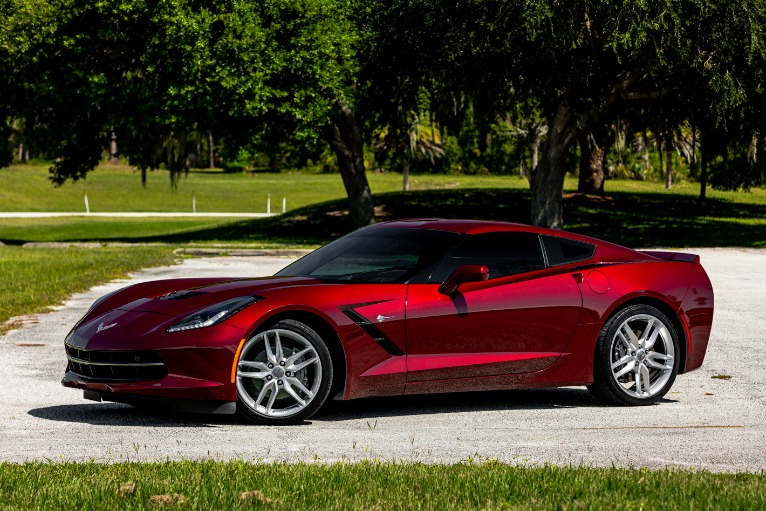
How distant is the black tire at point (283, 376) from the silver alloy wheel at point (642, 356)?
7.28ft

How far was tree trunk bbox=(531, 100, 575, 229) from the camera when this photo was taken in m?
32.1

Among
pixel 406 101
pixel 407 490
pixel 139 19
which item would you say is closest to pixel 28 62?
pixel 139 19

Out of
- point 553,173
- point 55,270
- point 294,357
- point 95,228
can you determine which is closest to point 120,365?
point 294,357

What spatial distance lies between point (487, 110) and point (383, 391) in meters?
26.5

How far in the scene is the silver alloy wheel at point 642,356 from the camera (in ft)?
28.4

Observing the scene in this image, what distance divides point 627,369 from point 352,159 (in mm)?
27542

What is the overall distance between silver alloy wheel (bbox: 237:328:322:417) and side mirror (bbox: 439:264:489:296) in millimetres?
1004

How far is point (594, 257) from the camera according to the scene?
8.82 meters

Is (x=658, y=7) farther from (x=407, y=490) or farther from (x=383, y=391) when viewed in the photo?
(x=407, y=490)

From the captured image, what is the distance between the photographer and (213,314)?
752 centimetres

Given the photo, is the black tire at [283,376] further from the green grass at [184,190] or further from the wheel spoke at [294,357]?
the green grass at [184,190]

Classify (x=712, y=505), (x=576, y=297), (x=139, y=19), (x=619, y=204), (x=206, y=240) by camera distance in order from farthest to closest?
1. (x=619, y=204)
2. (x=206, y=240)
3. (x=139, y=19)
4. (x=576, y=297)
5. (x=712, y=505)

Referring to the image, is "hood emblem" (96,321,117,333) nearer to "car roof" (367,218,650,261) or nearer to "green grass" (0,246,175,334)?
→ "car roof" (367,218,650,261)

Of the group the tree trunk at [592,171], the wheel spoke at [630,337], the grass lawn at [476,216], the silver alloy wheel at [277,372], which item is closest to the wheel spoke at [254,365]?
the silver alloy wheel at [277,372]
